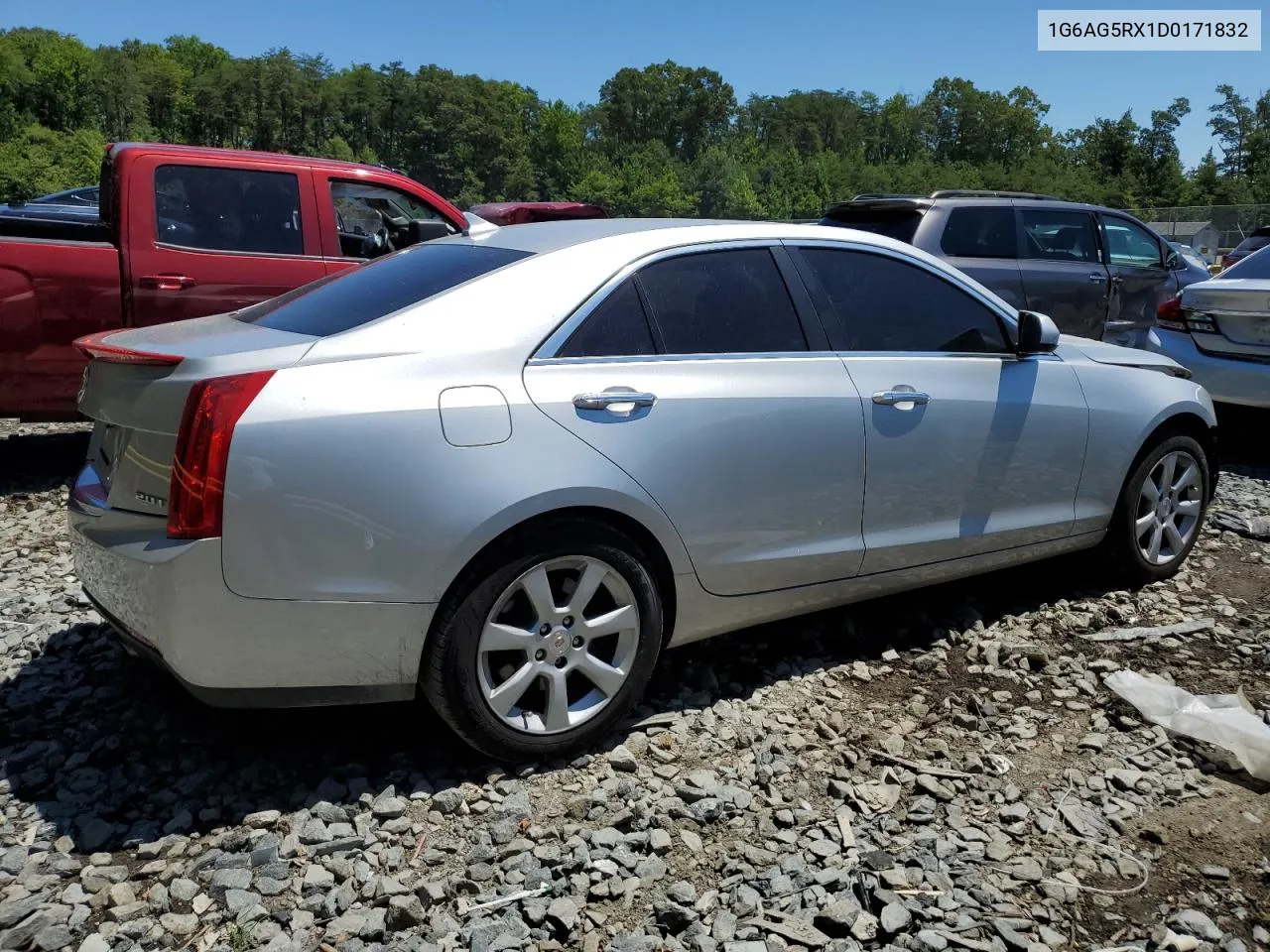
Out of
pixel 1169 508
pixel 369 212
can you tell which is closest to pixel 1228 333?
pixel 1169 508

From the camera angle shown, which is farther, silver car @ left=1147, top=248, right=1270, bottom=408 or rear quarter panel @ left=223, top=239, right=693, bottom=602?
silver car @ left=1147, top=248, right=1270, bottom=408

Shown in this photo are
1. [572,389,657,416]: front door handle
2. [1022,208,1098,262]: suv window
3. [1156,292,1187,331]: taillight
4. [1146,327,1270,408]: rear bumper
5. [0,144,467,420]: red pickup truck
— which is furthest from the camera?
[1022,208,1098,262]: suv window

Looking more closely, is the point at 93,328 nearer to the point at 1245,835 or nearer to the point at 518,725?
the point at 518,725

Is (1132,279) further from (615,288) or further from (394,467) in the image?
(394,467)

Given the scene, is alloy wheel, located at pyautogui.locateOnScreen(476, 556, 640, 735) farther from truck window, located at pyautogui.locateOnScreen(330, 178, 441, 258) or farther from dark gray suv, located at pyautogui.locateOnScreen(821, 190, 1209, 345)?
dark gray suv, located at pyautogui.locateOnScreen(821, 190, 1209, 345)

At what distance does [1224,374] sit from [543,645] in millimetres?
5978

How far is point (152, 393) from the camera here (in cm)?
297

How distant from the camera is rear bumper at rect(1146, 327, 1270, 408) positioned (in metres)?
7.09

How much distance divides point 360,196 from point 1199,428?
5265 mm

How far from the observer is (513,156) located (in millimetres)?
124312

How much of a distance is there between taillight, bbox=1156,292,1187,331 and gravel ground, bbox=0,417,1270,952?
405cm

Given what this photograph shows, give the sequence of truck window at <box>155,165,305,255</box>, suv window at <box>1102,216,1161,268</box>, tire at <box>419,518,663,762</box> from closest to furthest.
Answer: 1. tire at <box>419,518,663,762</box>
2. truck window at <box>155,165,305,255</box>
3. suv window at <box>1102,216,1161,268</box>

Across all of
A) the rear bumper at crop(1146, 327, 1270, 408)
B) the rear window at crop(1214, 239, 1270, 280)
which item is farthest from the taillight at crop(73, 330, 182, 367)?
the rear window at crop(1214, 239, 1270, 280)

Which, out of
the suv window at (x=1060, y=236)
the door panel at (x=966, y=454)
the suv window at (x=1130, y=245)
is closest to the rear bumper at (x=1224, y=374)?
the suv window at (x=1060, y=236)
